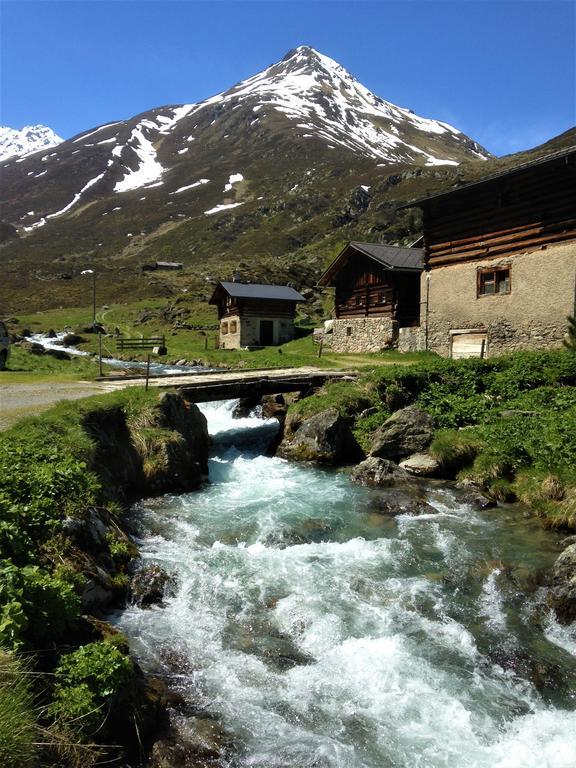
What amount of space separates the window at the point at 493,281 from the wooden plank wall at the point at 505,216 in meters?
0.86

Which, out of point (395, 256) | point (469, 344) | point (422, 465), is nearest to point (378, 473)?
point (422, 465)

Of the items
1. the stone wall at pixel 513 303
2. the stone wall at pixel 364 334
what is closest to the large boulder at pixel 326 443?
the stone wall at pixel 513 303

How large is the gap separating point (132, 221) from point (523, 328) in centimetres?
18483

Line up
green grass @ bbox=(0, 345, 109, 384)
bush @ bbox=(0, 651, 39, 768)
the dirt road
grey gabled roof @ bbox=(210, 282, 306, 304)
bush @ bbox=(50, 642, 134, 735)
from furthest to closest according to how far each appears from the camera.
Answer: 1. grey gabled roof @ bbox=(210, 282, 306, 304)
2. green grass @ bbox=(0, 345, 109, 384)
3. the dirt road
4. bush @ bbox=(50, 642, 134, 735)
5. bush @ bbox=(0, 651, 39, 768)

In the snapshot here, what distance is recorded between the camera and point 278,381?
22.7 metres

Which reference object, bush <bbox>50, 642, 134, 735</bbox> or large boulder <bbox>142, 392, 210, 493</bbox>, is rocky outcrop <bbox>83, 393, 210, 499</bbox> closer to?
large boulder <bbox>142, 392, 210, 493</bbox>

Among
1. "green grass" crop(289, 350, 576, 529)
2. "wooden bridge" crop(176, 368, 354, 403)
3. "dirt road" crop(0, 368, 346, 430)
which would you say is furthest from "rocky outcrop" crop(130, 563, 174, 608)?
"wooden bridge" crop(176, 368, 354, 403)

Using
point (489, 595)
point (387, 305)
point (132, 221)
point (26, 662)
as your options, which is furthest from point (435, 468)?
point (132, 221)

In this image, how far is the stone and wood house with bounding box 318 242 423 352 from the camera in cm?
3488

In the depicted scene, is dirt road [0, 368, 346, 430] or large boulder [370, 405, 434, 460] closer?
dirt road [0, 368, 346, 430]

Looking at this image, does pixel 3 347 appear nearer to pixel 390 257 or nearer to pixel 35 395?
pixel 35 395

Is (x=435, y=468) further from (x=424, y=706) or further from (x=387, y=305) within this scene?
(x=387, y=305)

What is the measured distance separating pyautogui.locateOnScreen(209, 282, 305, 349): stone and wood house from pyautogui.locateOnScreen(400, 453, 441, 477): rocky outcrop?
108 ft

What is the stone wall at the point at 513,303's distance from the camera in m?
23.6
